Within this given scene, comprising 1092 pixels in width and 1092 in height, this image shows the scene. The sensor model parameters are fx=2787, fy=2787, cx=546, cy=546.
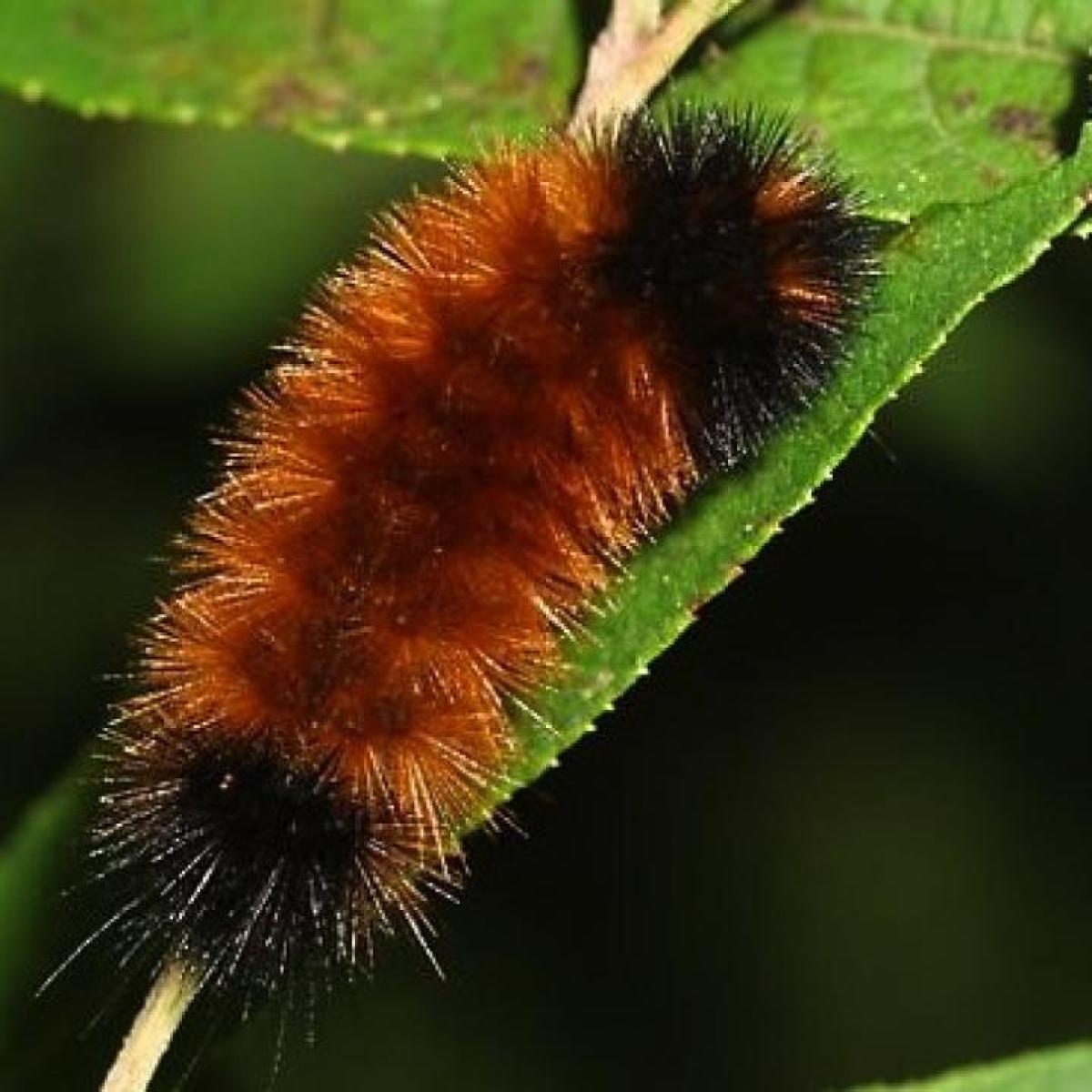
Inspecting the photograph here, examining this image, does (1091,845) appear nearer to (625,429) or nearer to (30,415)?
(30,415)

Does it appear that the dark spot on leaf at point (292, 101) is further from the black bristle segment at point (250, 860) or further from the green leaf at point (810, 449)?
the black bristle segment at point (250, 860)

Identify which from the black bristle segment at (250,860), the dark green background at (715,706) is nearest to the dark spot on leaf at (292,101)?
the black bristle segment at (250,860)

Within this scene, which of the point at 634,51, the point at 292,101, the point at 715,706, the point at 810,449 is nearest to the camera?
the point at 810,449

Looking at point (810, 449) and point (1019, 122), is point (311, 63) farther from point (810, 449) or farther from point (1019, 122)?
point (810, 449)

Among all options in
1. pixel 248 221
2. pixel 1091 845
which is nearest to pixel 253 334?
pixel 248 221

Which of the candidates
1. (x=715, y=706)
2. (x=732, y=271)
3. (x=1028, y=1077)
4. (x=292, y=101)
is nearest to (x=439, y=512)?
(x=732, y=271)

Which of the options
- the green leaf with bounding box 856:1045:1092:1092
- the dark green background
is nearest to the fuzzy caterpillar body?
the green leaf with bounding box 856:1045:1092:1092

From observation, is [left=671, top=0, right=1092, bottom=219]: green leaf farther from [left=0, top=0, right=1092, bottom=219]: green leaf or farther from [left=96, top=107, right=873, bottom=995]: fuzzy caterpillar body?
[left=96, top=107, right=873, bottom=995]: fuzzy caterpillar body
